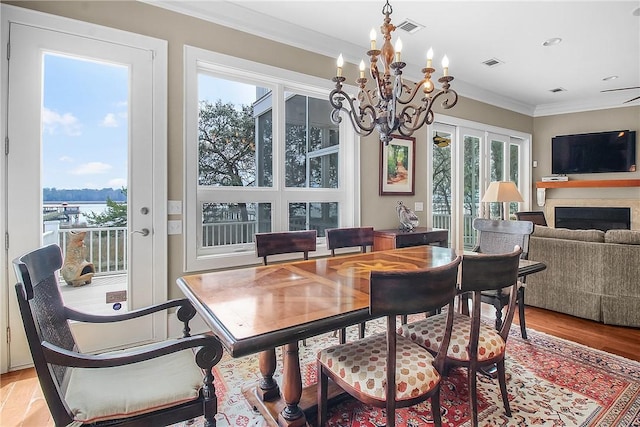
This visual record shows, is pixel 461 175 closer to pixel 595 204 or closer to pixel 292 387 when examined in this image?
pixel 595 204

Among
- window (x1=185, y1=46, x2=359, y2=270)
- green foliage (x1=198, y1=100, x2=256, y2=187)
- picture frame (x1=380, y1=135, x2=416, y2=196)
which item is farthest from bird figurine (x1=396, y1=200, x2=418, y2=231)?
green foliage (x1=198, y1=100, x2=256, y2=187)

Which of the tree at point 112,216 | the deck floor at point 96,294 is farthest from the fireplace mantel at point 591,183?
the deck floor at point 96,294

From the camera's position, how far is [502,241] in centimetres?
309

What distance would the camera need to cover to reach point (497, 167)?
6.08 meters

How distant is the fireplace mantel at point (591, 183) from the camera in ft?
18.5

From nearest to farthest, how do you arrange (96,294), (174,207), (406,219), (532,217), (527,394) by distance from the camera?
(527,394), (96,294), (174,207), (406,219), (532,217)

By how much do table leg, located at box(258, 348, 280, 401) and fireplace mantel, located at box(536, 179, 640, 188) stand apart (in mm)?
6601

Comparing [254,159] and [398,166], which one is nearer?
[254,159]

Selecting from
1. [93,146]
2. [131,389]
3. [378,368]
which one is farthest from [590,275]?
[93,146]

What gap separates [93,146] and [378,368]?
2546mm

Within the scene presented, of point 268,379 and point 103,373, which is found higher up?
point 103,373

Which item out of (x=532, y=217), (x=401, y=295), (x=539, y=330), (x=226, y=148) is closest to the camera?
(x=401, y=295)

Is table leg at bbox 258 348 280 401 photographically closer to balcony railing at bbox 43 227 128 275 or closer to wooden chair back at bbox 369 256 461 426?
wooden chair back at bbox 369 256 461 426

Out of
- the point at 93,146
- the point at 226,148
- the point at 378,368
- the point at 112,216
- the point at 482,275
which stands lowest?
the point at 378,368
